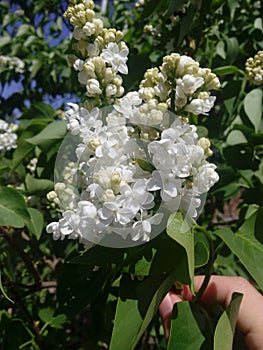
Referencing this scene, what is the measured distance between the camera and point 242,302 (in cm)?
84

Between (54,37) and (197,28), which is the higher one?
(197,28)

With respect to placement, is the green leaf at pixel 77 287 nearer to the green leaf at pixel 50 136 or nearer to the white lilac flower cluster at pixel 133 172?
the white lilac flower cluster at pixel 133 172

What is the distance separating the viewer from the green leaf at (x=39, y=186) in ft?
3.88

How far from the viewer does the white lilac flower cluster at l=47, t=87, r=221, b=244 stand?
65cm

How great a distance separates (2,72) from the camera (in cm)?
250

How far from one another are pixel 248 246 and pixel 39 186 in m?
0.60

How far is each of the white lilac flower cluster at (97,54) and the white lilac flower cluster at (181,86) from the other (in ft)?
0.21

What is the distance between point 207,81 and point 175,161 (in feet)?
0.50

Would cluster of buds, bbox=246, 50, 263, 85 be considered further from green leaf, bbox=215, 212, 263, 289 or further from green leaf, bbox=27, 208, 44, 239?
green leaf, bbox=27, 208, 44, 239

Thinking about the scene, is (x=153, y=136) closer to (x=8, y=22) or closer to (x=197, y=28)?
(x=197, y=28)

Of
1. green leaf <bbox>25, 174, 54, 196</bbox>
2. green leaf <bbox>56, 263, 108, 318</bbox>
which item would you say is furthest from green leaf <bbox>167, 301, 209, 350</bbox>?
green leaf <bbox>25, 174, 54, 196</bbox>

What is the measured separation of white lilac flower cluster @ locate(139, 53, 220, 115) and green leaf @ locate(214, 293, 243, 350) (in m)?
0.30

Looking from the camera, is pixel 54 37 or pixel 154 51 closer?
pixel 154 51

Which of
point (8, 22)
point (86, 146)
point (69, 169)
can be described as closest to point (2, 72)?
point (8, 22)
